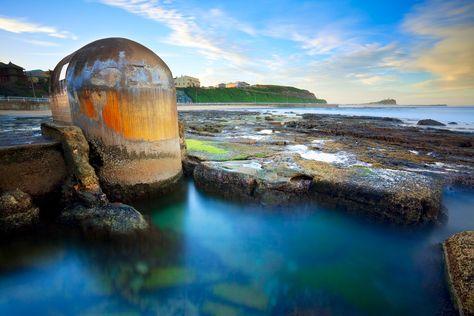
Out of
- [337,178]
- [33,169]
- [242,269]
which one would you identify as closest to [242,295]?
[242,269]

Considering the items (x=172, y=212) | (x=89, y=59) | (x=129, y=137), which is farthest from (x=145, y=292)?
(x=89, y=59)

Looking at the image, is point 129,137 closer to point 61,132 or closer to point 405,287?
point 61,132

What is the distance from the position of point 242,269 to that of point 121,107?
4.54m

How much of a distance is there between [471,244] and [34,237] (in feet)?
25.4

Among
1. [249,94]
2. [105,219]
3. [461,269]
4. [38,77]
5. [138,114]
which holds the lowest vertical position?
[105,219]

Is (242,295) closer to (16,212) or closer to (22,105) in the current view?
(16,212)

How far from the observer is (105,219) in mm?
5199

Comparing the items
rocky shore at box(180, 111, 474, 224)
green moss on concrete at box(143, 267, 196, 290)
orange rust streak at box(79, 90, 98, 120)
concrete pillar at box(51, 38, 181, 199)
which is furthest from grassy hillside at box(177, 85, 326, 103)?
green moss on concrete at box(143, 267, 196, 290)

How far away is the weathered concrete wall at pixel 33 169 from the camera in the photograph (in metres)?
5.44

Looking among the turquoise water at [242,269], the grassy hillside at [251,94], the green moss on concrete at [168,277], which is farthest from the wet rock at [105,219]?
the grassy hillside at [251,94]

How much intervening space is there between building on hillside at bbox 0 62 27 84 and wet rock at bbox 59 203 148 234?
63.7m

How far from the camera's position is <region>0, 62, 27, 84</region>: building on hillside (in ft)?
164

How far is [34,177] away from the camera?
576 cm

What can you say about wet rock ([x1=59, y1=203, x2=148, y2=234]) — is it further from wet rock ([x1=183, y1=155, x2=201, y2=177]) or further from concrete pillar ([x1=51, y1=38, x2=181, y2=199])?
wet rock ([x1=183, y1=155, x2=201, y2=177])
